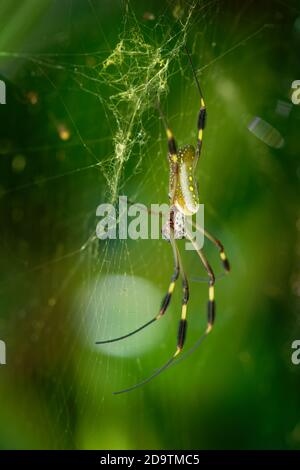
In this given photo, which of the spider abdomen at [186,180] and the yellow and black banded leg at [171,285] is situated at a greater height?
the spider abdomen at [186,180]

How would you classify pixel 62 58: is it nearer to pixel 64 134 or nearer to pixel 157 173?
pixel 64 134

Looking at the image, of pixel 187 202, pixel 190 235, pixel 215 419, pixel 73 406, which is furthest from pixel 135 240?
pixel 215 419

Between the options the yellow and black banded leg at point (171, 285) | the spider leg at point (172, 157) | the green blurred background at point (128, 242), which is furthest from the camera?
the yellow and black banded leg at point (171, 285)

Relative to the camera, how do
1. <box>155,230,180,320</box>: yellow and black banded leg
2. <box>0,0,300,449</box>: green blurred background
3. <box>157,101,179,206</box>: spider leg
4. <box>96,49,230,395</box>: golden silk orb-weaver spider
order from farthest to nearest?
<box>155,230,180,320</box>: yellow and black banded leg, <box>0,0,300,449</box>: green blurred background, <box>96,49,230,395</box>: golden silk orb-weaver spider, <box>157,101,179,206</box>: spider leg

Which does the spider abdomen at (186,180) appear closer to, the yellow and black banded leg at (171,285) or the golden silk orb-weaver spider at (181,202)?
the golden silk orb-weaver spider at (181,202)

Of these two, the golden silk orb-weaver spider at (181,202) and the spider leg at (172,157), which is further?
the golden silk orb-weaver spider at (181,202)

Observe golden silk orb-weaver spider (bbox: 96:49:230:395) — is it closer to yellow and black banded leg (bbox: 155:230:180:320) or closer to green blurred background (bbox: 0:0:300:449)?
yellow and black banded leg (bbox: 155:230:180:320)

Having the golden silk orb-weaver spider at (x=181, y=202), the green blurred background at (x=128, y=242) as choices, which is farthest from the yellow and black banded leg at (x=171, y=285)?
the green blurred background at (x=128, y=242)

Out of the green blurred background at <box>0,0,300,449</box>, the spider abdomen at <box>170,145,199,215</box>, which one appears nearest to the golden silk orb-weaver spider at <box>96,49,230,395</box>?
the spider abdomen at <box>170,145,199,215</box>

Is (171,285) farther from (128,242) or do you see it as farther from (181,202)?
(181,202)

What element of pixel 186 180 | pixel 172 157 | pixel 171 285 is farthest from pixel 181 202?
pixel 171 285
